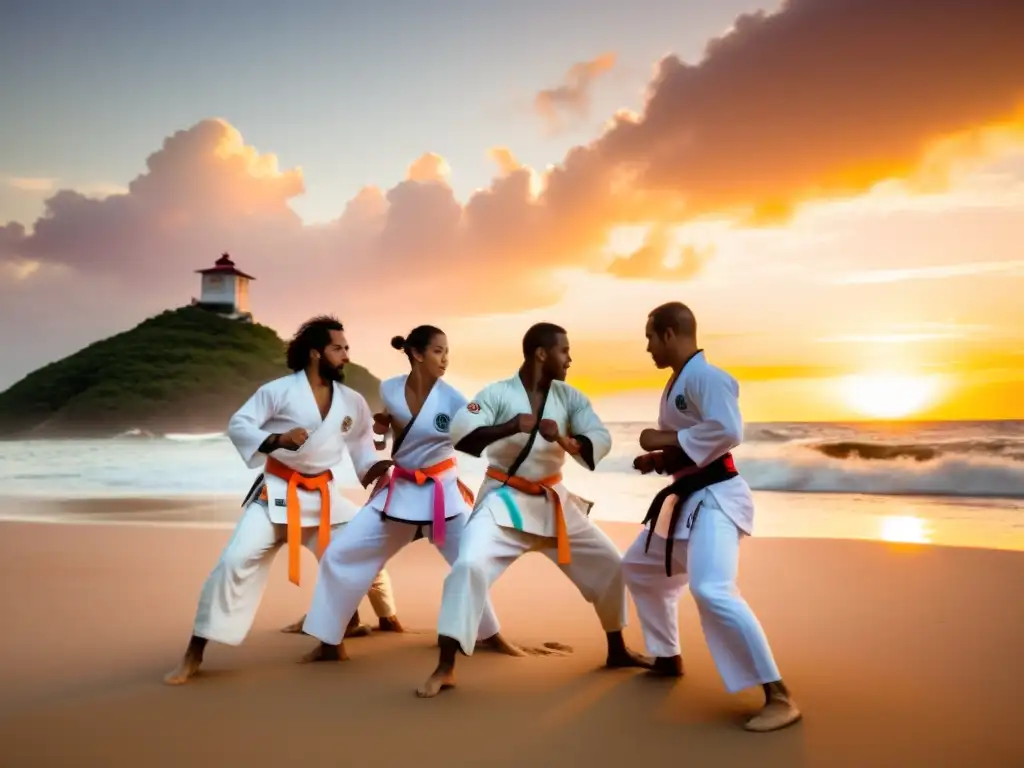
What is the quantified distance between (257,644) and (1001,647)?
3959 millimetres

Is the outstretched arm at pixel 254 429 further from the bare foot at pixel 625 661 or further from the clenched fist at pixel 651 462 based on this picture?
the bare foot at pixel 625 661

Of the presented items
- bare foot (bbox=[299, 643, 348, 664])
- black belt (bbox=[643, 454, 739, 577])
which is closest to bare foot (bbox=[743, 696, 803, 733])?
black belt (bbox=[643, 454, 739, 577])

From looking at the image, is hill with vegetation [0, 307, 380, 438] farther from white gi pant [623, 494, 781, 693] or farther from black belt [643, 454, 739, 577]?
black belt [643, 454, 739, 577]

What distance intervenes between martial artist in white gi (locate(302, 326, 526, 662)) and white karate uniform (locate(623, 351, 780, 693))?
2.95 feet

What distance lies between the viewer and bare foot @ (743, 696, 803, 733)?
3.45 meters

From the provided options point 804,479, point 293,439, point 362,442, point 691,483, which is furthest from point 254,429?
point 804,479

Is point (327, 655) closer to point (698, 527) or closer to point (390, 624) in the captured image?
point (390, 624)

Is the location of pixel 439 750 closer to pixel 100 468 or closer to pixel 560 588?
pixel 560 588

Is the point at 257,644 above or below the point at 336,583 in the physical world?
below

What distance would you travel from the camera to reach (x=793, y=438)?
2559 centimetres

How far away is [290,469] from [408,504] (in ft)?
2.04

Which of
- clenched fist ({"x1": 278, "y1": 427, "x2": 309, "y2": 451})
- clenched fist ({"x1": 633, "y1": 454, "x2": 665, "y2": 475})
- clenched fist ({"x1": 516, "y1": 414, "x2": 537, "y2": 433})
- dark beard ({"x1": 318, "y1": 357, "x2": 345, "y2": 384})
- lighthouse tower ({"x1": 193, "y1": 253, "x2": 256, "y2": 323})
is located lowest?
clenched fist ({"x1": 633, "y1": 454, "x2": 665, "y2": 475})

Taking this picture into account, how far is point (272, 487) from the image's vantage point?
4.55 meters

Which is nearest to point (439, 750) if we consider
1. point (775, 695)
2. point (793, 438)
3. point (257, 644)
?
point (775, 695)
